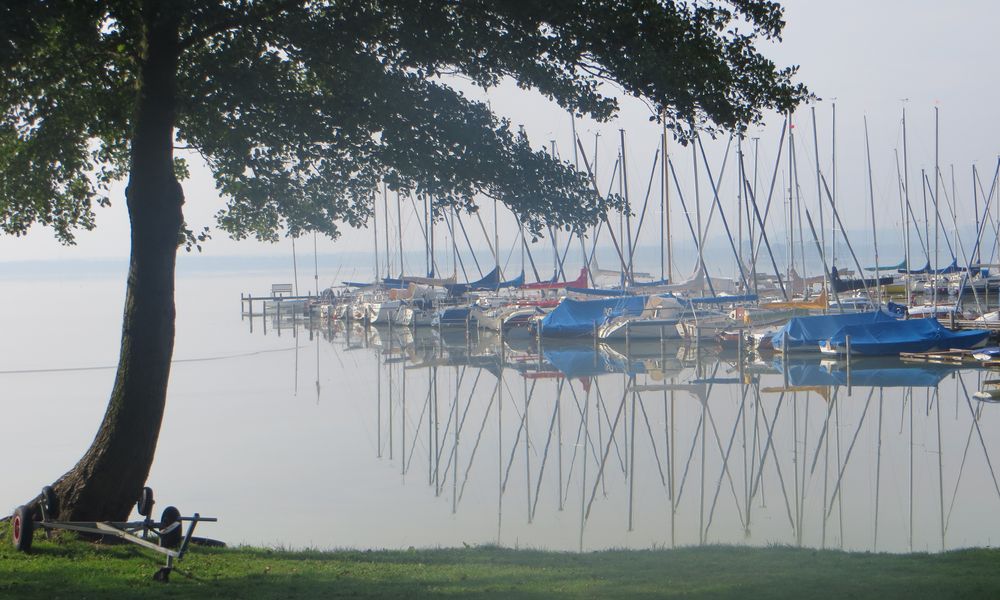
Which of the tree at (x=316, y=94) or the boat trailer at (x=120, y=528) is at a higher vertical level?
the tree at (x=316, y=94)

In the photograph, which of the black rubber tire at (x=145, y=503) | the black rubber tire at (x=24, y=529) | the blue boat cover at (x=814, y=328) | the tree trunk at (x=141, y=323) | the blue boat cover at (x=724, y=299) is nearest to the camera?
the black rubber tire at (x=24, y=529)

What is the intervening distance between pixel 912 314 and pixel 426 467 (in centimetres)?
3421

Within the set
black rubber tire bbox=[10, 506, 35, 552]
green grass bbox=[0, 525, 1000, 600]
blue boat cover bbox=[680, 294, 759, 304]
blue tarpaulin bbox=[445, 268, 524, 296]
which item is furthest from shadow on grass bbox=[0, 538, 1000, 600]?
blue tarpaulin bbox=[445, 268, 524, 296]

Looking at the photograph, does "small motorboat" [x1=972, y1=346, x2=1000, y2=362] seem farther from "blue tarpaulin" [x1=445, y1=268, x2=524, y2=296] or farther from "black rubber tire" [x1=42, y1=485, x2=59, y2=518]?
"blue tarpaulin" [x1=445, y1=268, x2=524, y2=296]

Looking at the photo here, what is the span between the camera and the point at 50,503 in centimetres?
1071

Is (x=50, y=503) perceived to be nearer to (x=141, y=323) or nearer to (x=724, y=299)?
(x=141, y=323)

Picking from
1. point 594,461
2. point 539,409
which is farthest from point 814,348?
point 594,461

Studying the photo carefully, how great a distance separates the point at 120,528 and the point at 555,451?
39.3 ft

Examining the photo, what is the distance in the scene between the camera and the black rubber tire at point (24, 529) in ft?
33.5

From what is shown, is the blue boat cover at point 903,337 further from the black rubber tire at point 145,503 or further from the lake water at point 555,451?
the black rubber tire at point 145,503

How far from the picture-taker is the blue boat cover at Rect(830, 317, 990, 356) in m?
37.8

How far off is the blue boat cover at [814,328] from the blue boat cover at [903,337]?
0.38 meters

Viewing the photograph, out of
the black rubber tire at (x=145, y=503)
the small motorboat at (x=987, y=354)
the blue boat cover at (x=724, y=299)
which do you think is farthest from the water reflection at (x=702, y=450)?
the blue boat cover at (x=724, y=299)

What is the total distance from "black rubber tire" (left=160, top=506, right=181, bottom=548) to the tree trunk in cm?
76
